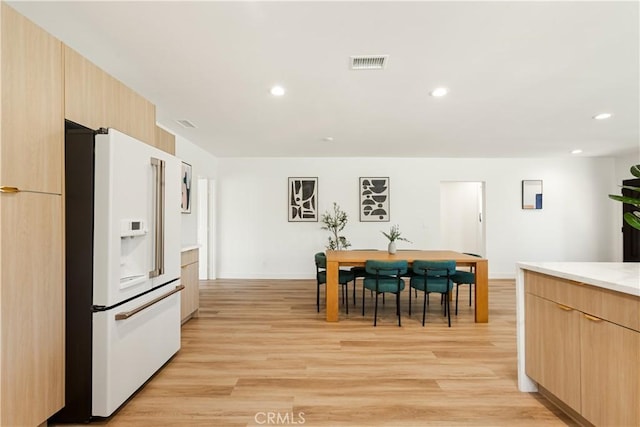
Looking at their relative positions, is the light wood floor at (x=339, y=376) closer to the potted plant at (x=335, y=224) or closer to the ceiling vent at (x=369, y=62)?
the potted plant at (x=335, y=224)

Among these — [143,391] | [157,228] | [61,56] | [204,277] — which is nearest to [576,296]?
[157,228]

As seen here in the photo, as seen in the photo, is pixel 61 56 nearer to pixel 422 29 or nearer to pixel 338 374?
pixel 422 29

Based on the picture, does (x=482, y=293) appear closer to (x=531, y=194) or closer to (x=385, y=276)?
(x=385, y=276)

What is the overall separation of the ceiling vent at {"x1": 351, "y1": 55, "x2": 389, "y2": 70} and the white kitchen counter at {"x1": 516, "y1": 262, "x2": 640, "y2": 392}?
1919 mm

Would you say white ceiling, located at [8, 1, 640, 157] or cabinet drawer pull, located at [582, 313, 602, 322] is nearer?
cabinet drawer pull, located at [582, 313, 602, 322]

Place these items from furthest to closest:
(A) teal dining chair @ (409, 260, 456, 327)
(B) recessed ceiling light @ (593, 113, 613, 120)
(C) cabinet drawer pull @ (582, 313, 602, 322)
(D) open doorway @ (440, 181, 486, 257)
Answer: (D) open doorway @ (440, 181, 486, 257), (B) recessed ceiling light @ (593, 113, 613, 120), (A) teal dining chair @ (409, 260, 456, 327), (C) cabinet drawer pull @ (582, 313, 602, 322)

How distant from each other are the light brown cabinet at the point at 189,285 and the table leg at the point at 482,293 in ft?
11.8

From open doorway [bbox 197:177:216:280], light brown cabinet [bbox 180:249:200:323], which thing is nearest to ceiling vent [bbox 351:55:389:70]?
light brown cabinet [bbox 180:249:200:323]

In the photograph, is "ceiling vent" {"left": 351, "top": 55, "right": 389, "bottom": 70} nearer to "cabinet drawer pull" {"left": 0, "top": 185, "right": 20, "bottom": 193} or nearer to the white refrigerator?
the white refrigerator

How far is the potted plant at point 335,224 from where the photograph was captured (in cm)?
650

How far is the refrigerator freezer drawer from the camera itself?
1942 mm

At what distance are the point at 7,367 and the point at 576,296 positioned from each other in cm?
309

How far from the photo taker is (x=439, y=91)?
3.12 metres

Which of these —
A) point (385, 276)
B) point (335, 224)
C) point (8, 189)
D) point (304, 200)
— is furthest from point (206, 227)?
point (8, 189)
